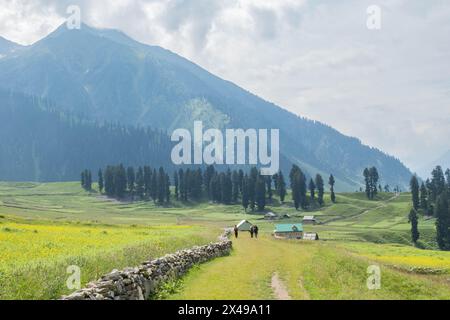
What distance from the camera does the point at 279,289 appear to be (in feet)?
88.9

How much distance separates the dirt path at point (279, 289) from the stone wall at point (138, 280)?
20.7 ft

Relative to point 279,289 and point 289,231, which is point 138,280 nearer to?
point 279,289

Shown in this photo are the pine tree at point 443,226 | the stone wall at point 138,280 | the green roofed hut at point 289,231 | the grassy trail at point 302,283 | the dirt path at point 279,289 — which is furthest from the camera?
the pine tree at point 443,226

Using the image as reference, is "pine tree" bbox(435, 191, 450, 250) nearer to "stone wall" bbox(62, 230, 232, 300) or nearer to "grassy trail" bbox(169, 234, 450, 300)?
"grassy trail" bbox(169, 234, 450, 300)

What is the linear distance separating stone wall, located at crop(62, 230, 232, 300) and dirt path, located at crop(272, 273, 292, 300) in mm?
6302

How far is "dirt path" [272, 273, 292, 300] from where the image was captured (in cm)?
2430

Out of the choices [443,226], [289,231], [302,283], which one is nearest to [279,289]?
[302,283]

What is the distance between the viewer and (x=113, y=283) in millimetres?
21062

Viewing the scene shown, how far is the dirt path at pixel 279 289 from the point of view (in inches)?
957

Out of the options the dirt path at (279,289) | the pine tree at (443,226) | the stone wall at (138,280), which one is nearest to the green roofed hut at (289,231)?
the pine tree at (443,226)

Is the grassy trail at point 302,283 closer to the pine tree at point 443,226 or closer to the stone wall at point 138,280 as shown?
the stone wall at point 138,280
